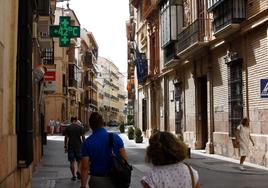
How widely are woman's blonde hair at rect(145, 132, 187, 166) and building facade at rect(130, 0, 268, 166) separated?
406 inches

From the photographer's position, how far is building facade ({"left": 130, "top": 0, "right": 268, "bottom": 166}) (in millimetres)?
18094

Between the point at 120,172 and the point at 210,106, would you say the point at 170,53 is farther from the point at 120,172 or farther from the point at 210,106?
the point at 120,172

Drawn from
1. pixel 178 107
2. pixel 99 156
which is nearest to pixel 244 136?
pixel 99 156

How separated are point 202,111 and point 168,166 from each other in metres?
22.2

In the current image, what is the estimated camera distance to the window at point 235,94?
19.9m

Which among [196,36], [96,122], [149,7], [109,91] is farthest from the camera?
[109,91]

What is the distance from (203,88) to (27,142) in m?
17.6

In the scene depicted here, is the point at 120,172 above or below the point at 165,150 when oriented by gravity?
below

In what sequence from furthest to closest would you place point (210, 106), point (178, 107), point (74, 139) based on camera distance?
point (178, 107)
point (210, 106)
point (74, 139)

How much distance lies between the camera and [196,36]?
24156 millimetres

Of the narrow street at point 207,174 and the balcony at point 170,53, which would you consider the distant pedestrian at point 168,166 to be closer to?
the narrow street at point 207,174

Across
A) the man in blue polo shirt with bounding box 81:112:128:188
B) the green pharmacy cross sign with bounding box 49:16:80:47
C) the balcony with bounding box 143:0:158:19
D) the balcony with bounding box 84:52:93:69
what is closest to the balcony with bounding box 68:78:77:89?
the balcony with bounding box 84:52:93:69

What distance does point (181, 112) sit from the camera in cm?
2950

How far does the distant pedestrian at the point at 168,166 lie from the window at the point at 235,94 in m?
16.1
